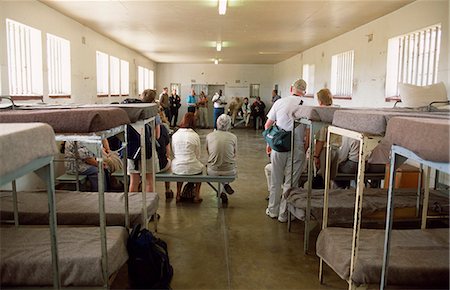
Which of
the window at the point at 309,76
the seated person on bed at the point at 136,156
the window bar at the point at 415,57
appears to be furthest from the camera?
the window at the point at 309,76

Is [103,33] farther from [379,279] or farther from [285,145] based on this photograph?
[379,279]

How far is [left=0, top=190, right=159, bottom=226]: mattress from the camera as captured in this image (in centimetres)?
314

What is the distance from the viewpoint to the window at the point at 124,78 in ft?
37.1

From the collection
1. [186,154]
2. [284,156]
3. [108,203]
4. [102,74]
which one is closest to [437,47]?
Result: [284,156]

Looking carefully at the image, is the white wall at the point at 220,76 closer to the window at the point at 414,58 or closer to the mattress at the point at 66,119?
the window at the point at 414,58

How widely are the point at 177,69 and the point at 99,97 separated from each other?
9118 mm

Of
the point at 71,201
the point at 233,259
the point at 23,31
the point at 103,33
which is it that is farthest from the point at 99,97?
the point at 233,259

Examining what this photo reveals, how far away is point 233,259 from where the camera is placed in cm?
344

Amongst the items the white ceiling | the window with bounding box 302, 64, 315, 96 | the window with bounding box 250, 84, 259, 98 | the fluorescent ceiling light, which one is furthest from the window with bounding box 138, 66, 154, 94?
the fluorescent ceiling light

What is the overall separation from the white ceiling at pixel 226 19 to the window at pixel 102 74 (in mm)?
581

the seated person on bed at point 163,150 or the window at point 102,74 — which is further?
the window at point 102,74

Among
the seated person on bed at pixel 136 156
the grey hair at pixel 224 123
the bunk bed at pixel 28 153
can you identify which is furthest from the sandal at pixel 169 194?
the bunk bed at pixel 28 153

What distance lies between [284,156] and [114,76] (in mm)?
7465

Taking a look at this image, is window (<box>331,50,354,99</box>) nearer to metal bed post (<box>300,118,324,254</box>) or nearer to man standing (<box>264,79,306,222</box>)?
man standing (<box>264,79,306,222</box>)
